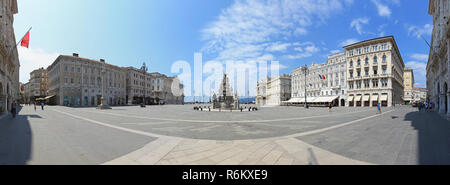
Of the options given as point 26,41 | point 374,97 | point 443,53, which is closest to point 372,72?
point 374,97

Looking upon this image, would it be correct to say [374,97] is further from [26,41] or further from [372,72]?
[26,41]

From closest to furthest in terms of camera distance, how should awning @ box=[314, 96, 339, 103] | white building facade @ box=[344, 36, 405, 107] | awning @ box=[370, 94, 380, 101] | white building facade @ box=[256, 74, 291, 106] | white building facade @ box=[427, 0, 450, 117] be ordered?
1. white building facade @ box=[427, 0, 450, 117]
2. white building facade @ box=[344, 36, 405, 107]
3. awning @ box=[370, 94, 380, 101]
4. awning @ box=[314, 96, 339, 103]
5. white building facade @ box=[256, 74, 291, 106]

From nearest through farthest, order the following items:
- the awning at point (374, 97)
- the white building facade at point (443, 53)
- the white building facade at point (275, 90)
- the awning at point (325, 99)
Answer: the white building facade at point (443, 53) < the awning at point (374, 97) < the awning at point (325, 99) < the white building facade at point (275, 90)

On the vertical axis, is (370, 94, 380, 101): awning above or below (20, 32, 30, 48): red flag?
below

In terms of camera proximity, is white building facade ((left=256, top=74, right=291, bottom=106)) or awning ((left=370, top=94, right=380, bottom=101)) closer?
awning ((left=370, top=94, right=380, bottom=101))

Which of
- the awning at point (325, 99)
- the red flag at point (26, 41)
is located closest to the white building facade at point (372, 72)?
the awning at point (325, 99)

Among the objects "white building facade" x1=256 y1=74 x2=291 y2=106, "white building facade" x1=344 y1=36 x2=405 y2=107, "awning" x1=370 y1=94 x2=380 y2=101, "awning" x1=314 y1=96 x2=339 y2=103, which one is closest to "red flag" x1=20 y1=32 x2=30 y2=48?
"awning" x1=314 y1=96 x2=339 y2=103

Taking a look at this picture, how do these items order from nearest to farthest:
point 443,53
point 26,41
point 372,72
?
1. point 26,41
2. point 443,53
3. point 372,72

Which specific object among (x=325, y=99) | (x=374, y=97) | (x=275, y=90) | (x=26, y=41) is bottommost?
(x=325, y=99)

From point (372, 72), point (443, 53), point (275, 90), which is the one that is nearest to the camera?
point (443, 53)

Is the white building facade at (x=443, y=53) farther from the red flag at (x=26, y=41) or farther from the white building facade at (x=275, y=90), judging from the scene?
the white building facade at (x=275, y=90)

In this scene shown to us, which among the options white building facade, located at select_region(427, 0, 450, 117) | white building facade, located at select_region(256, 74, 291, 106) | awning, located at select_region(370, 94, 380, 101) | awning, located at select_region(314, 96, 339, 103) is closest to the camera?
white building facade, located at select_region(427, 0, 450, 117)

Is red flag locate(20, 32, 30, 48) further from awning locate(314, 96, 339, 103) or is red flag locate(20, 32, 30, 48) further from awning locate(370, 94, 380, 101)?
awning locate(370, 94, 380, 101)
